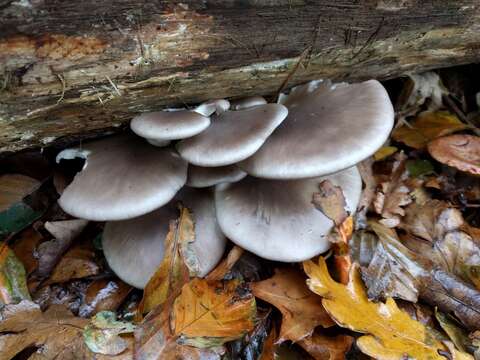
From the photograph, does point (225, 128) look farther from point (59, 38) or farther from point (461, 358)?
point (461, 358)

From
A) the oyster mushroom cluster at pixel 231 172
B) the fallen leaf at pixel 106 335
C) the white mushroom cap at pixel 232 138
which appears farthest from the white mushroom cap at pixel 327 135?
the fallen leaf at pixel 106 335

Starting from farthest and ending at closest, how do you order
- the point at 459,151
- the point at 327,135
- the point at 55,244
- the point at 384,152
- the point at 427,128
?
the point at 427,128
the point at 384,152
the point at 459,151
the point at 55,244
the point at 327,135

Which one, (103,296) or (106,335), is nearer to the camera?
(106,335)

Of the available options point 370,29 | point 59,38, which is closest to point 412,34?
point 370,29

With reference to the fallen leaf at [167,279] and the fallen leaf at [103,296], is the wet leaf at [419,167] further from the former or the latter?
the fallen leaf at [103,296]

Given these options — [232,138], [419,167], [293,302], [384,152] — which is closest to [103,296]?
[293,302]

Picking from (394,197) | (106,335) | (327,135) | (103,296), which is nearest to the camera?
(106,335)

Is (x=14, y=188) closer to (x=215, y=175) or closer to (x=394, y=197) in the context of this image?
(x=215, y=175)
